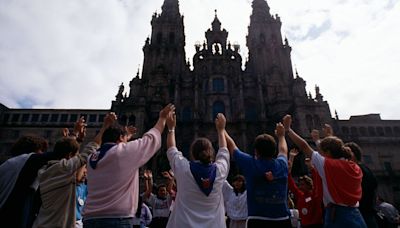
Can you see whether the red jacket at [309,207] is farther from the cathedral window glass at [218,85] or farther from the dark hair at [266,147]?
the cathedral window glass at [218,85]

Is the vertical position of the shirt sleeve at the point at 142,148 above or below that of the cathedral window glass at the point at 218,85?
below

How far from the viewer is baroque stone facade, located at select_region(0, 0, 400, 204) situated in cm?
3394

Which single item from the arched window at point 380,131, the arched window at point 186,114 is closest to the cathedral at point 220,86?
the arched window at point 186,114

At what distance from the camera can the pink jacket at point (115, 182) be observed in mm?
3232

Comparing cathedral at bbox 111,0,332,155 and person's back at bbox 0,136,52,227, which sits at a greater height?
cathedral at bbox 111,0,332,155

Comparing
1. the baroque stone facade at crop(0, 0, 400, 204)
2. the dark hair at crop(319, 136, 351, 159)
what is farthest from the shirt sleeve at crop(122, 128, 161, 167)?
the baroque stone facade at crop(0, 0, 400, 204)

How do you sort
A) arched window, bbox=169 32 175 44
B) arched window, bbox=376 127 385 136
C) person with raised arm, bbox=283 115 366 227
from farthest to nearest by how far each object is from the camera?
arched window, bbox=169 32 175 44, arched window, bbox=376 127 385 136, person with raised arm, bbox=283 115 366 227

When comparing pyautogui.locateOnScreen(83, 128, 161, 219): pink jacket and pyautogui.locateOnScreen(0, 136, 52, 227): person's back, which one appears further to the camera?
pyautogui.locateOnScreen(0, 136, 52, 227): person's back

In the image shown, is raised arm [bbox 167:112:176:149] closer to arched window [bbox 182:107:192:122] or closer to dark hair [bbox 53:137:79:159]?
dark hair [bbox 53:137:79:159]

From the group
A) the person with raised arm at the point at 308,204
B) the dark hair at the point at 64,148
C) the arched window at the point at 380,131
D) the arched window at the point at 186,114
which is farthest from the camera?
the arched window at the point at 380,131

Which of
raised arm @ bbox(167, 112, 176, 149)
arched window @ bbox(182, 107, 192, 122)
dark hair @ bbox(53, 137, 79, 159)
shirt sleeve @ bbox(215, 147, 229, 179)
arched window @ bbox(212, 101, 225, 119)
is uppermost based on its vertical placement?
arched window @ bbox(212, 101, 225, 119)

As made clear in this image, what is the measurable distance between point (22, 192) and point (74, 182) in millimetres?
727

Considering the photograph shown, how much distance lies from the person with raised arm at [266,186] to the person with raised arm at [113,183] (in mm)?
1716

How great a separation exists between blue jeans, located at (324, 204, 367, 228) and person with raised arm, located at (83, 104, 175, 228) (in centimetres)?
291
